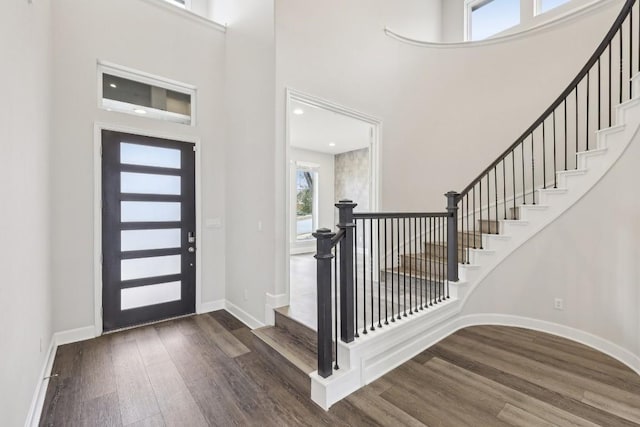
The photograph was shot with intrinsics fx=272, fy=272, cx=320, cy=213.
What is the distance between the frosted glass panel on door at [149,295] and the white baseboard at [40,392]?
69 centimetres

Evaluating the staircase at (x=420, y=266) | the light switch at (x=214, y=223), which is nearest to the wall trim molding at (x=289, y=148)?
the staircase at (x=420, y=266)

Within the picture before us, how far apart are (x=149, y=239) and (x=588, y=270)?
481 centimetres

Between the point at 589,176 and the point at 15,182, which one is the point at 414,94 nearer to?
the point at 589,176

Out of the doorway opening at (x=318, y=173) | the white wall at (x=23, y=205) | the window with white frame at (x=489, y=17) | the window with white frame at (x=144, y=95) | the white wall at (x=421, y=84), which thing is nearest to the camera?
the white wall at (x=23, y=205)

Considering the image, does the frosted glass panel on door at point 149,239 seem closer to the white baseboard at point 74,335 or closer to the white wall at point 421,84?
the white baseboard at point 74,335

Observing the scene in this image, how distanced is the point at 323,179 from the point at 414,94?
12.4 feet

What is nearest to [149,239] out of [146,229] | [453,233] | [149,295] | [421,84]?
[146,229]

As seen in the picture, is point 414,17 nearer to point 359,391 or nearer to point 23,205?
point 359,391

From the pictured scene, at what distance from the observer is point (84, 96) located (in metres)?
2.92

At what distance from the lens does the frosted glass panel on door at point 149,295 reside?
3.18m

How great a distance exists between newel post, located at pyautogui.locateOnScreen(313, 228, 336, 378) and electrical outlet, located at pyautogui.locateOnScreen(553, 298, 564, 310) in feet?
8.54

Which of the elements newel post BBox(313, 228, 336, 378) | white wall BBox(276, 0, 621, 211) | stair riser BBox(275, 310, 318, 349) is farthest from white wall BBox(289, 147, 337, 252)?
newel post BBox(313, 228, 336, 378)

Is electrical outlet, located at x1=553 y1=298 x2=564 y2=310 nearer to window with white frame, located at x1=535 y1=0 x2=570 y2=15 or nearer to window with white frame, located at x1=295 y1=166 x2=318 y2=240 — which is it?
window with white frame, located at x1=535 y1=0 x2=570 y2=15

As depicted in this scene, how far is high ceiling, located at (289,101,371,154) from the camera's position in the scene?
4.55 meters
